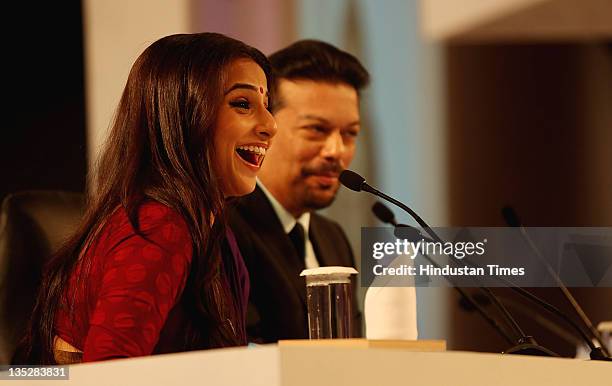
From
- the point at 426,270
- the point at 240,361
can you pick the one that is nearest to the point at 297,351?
the point at 240,361

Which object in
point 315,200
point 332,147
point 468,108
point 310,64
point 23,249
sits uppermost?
point 468,108

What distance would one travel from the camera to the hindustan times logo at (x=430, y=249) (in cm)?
188

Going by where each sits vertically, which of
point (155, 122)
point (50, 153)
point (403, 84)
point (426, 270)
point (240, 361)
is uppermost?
point (403, 84)

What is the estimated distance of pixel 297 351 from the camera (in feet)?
4.16

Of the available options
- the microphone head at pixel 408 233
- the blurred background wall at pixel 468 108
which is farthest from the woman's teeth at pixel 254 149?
the blurred background wall at pixel 468 108

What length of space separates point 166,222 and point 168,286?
0.09 metres

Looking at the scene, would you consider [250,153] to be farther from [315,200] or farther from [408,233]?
[315,200]

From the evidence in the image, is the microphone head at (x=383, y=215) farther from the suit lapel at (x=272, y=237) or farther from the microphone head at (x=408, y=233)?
the suit lapel at (x=272, y=237)

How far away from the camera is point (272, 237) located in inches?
88.0

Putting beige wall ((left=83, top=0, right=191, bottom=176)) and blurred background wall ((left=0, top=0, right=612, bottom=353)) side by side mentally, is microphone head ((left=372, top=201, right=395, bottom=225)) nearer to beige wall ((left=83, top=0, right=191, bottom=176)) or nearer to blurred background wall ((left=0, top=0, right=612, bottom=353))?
beige wall ((left=83, top=0, right=191, bottom=176))

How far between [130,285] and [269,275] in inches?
28.0

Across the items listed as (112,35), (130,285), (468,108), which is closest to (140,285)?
(130,285)

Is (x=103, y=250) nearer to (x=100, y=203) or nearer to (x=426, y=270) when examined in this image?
(x=100, y=203)

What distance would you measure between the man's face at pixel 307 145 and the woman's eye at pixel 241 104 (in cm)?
68
